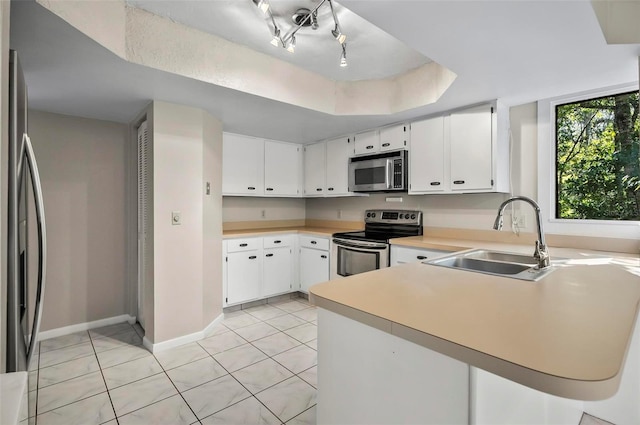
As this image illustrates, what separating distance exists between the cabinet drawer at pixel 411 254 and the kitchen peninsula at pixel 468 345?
134 cm

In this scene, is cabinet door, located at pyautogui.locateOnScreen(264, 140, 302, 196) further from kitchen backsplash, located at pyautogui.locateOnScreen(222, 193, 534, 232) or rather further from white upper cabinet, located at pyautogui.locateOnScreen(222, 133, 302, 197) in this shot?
kitchen backsplash, located at pyautogui.locateOnScreen(222, 193, 534, 232)

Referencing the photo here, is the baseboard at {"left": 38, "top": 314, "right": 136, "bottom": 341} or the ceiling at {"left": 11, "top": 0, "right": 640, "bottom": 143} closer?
the ceiling at {"left": 11, "top": 0, "right": 640, "bottom": 143}

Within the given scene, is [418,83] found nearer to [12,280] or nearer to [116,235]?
[12,280]

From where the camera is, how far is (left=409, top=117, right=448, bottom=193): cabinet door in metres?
3.07

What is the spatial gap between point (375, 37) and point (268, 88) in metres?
0.91

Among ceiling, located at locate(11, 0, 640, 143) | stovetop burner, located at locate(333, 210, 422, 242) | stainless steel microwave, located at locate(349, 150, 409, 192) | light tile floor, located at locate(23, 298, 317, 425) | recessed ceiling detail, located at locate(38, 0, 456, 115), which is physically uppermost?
recessed ceiling detail, located at locate(38, 0, 456, 115)

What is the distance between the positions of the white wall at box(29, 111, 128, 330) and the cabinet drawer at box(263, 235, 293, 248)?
1.54m

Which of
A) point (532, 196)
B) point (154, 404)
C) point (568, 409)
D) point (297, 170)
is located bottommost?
point (154, 404)

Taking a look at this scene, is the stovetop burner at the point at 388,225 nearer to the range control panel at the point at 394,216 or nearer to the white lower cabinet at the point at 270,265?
the range control panel at the point at 394,216

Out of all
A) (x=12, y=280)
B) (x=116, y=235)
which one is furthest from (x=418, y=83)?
(x=116, y=235)

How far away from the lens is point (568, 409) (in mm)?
1500

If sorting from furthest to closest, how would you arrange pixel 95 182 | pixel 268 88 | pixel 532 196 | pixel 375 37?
pixel 95 182 → pixel 532 196 → pixel 268 88 → pixel 375 37

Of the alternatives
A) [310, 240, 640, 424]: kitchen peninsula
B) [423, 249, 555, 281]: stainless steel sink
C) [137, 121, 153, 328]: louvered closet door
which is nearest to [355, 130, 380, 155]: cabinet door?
[423, 249, 555, 281]: stainless steel sink

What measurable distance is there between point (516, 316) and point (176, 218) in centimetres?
262
